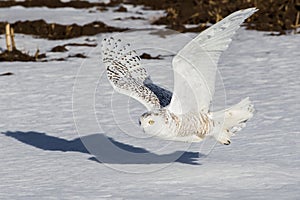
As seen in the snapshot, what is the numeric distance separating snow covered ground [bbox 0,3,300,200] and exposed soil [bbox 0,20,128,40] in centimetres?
188

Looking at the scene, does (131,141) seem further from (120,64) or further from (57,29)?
(57,29)

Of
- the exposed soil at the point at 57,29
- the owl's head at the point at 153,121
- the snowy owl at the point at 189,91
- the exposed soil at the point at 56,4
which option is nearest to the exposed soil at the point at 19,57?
the exposed soil at the point at 57,29

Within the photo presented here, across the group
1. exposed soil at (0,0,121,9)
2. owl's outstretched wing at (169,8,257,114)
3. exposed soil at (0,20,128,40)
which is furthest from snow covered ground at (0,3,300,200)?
exposed soil at (0,0,121,9)

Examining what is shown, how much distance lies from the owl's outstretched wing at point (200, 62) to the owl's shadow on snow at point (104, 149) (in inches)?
41.2

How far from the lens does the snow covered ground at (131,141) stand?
22.1ft

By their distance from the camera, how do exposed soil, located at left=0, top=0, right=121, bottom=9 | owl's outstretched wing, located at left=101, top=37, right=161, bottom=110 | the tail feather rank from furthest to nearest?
exposed soil, located at left=0, top=0, right=121, bottom=9, owl's outstretched wing, located at left=101, top=37, right=161, bottom=110, the tail feather

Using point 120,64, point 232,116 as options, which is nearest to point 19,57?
point 120,64

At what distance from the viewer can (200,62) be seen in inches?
262

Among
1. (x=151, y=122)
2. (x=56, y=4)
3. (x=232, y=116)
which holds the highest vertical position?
(x=151, y=122)

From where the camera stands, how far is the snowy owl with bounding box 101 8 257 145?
6.58m

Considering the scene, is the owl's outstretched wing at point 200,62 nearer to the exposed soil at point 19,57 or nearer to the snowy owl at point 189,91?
the snowy owl at point 189,91

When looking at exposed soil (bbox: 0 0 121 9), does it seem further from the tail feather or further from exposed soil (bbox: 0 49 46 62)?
the tail feather

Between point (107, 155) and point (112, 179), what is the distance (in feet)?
3.92

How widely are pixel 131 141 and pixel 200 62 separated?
8.17 ft
